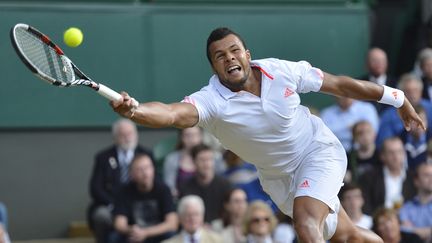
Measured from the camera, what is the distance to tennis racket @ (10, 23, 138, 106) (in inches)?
293

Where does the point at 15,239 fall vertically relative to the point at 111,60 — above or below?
below

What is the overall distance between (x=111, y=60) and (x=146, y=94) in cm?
60

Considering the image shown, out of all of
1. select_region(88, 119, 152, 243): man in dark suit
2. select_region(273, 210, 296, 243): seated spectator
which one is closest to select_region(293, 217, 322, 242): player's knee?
select_region(273, 210, 296, 243): seated spectator

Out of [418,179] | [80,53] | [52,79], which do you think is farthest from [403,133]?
[52,79]

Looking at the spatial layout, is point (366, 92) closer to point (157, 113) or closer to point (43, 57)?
point (157, 113)

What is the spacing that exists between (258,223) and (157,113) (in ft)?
13.6

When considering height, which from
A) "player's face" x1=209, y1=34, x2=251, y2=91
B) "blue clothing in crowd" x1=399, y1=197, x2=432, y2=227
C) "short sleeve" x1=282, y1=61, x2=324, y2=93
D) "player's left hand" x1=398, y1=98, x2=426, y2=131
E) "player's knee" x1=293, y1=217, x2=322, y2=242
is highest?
"player's face" x1=209, y1=34, x2=251, y2=91

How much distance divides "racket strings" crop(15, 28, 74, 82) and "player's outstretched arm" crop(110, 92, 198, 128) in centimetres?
44

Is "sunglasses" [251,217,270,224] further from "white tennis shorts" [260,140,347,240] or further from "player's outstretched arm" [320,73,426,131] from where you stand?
"player's outstretched arm" [320,73,426,131]

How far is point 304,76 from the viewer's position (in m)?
8.90

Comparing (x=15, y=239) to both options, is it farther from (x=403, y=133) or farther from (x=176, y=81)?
(x=403, y=133)

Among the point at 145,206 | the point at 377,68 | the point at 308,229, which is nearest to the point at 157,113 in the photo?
the point at 308,229

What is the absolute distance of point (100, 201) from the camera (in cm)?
1266

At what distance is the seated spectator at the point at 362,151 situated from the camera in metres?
13.0
